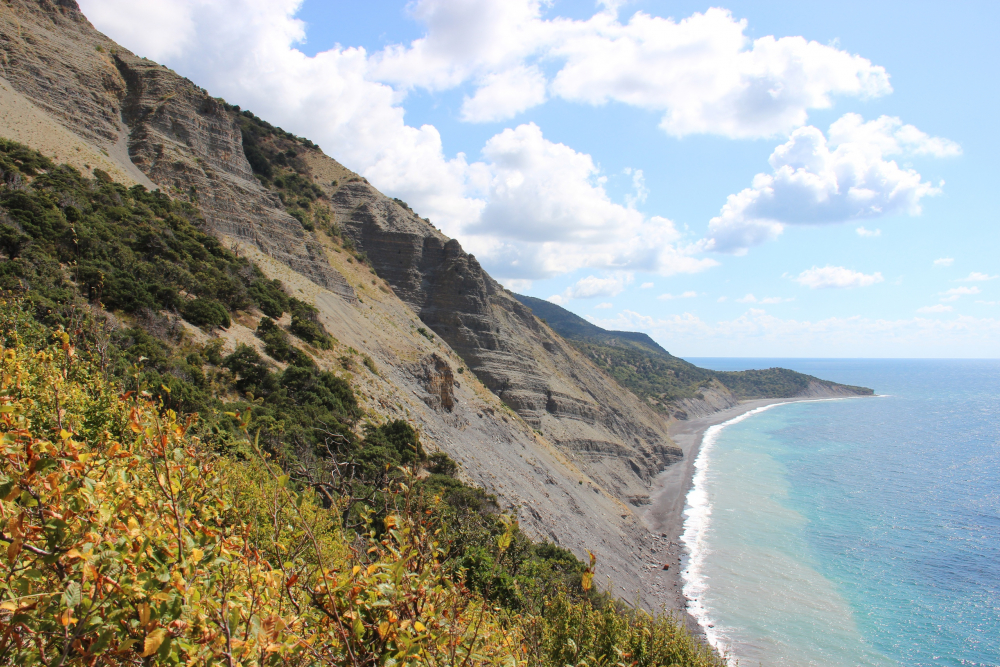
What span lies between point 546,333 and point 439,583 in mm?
65460

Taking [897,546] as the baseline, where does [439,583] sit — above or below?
above

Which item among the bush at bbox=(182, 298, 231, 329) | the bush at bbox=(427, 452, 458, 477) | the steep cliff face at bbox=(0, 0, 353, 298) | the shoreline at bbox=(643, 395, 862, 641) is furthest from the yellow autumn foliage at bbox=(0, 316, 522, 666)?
the steep cliff face at bbox=(0, 0, 353, 298)

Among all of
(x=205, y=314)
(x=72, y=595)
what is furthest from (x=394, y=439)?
(x=72, y=595)

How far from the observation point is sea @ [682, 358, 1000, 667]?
28.0 metres

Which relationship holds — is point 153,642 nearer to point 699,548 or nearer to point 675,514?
point 699,548

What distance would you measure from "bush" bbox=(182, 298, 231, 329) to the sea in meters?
29.7

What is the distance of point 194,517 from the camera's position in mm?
3607

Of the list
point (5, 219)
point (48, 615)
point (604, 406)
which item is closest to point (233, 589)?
point (48, 615)

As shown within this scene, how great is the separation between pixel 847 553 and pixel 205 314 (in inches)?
1859

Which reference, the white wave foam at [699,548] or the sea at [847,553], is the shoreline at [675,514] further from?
the sea at [847,553]

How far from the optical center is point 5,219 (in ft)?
58.9

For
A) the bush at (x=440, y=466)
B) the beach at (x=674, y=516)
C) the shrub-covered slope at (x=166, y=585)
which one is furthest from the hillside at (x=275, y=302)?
the shrub-covered slope at (x=166, y=585)

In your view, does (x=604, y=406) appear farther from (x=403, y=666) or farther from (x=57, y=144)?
(x=403, y=666)

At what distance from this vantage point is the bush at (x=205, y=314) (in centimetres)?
2141
